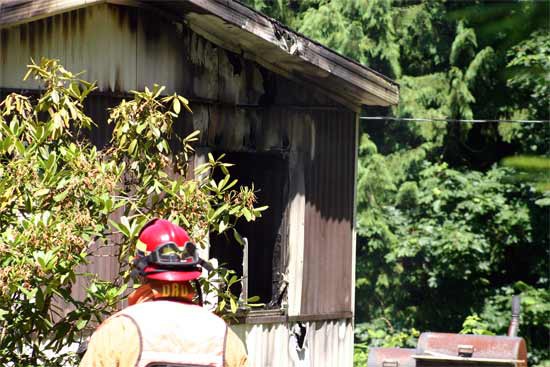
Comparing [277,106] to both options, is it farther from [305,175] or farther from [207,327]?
[207,327]

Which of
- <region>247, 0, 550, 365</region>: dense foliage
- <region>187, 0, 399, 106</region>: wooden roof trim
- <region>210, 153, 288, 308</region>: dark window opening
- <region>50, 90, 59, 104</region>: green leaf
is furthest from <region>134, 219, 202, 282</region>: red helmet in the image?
<region>247, 0, 550, 365</region>: dense foliage

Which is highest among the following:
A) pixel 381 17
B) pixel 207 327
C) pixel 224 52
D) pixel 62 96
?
pixel 381 17

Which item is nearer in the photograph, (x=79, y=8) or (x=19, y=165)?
(x=19, y=165)

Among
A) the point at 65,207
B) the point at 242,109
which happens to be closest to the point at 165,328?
the point at 65,207

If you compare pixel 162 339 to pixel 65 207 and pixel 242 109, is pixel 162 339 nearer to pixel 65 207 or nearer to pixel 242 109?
pixel 65 207

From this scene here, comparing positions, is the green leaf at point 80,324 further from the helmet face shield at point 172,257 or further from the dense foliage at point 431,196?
the dense foliage at point 431,196

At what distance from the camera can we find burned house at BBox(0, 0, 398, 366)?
9.55 metres

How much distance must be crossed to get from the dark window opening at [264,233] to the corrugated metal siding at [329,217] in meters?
0.27

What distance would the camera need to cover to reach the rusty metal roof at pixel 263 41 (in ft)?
29.8

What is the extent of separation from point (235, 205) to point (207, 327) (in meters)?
2.54

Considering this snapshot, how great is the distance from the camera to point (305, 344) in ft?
37.0

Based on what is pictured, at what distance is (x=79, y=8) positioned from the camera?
952 centimetres

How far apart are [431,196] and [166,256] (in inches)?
635

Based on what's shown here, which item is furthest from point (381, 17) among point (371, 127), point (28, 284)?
point (28, 284)
